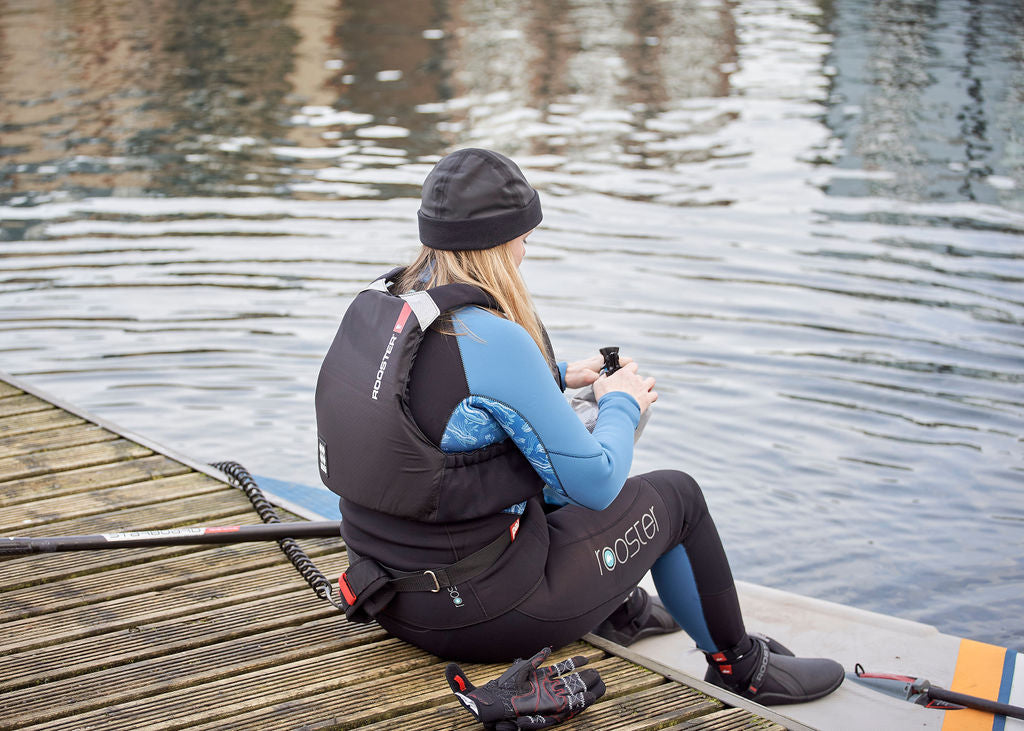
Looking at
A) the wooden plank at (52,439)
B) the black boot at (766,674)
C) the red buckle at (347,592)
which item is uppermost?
the red buckle at (347,592)

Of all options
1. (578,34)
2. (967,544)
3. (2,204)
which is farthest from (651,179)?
(578,34)

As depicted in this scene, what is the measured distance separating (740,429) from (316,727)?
171 inches

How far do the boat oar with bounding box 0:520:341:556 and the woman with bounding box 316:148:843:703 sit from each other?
2.96 ft

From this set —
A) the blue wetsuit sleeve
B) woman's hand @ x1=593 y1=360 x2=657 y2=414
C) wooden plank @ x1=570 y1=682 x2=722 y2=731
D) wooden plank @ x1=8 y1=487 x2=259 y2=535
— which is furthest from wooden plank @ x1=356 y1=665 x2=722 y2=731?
wooden plank @ x1=8 y1=487 x2=259 y2=535

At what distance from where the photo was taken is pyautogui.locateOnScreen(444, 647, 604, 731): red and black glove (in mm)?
2705

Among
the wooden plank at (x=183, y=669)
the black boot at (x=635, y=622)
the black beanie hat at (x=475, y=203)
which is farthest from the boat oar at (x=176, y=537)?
the black beanie hat at (x=475, y=203)

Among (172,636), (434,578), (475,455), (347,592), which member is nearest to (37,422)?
(172,636)

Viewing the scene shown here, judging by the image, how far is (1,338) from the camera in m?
7.98

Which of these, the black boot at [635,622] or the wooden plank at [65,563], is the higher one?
the wooden plank at [65,563]

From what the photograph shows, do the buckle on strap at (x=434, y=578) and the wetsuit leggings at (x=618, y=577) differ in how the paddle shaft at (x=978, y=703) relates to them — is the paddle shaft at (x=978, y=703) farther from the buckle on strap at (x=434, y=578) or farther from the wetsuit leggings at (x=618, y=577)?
the buckle on strap at (x=434, y=578)

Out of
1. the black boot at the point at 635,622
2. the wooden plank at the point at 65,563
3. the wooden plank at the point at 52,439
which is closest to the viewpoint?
the wooden plank at the point at 65,563

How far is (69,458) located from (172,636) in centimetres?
168

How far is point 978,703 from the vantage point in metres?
3.60

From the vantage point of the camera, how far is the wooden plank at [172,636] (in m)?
3.11
